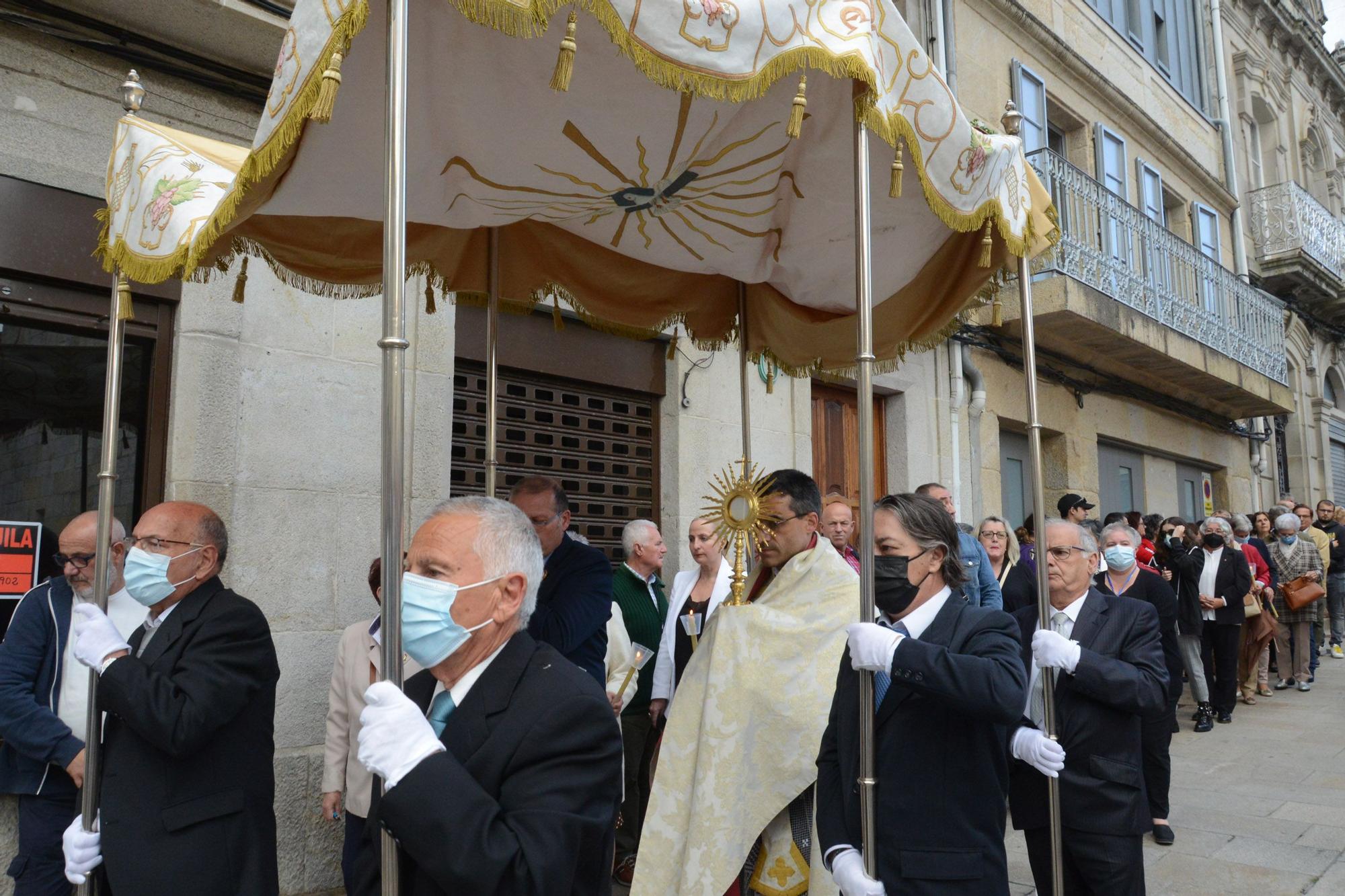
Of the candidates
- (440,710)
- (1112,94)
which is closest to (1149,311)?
(1112,94)

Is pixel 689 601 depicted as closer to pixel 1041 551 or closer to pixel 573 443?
pixel 1041 551

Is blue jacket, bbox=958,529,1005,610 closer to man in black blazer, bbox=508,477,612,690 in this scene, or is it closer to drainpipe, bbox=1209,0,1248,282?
man in black blazer, bbox=508,477,612,690

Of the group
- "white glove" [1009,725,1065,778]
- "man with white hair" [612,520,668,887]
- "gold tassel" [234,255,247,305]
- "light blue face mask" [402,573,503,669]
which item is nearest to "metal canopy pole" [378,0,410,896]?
"light blue face mask" [402,573,503,669]

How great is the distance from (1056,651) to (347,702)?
298 cm

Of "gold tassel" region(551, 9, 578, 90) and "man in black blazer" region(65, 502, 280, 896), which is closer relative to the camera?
"gold tassel" region(551, 9, 578, 90)

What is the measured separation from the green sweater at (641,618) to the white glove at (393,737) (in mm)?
3767

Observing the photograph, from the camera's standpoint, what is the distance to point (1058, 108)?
13.0 metres

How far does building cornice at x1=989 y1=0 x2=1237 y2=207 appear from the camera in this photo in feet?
38.8

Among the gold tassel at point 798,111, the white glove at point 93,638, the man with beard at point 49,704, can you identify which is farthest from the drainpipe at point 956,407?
the white glove at point 93,638

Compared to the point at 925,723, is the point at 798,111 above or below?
above

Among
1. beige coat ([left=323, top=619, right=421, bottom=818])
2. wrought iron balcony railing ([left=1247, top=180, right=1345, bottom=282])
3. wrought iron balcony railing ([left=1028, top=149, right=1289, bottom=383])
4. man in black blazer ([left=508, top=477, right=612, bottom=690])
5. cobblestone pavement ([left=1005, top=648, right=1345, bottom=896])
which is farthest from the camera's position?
wrought iron balcony railing ([left=1247, top=180, right=1345, bottom=282])

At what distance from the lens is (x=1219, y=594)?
942cm

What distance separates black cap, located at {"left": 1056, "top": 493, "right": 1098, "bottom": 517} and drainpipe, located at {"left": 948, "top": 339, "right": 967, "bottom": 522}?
1.96m

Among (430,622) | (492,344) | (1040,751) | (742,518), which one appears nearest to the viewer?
(430,622)
